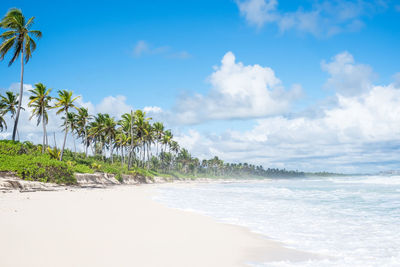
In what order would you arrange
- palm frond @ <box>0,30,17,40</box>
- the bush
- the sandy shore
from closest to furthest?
1. the sandy shore
2. the bush
3. palm frond @ <box>0,30,17,40</box>

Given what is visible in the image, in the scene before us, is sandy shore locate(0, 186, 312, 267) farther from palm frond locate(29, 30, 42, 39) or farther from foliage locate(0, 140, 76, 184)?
palm frond locate(29, 30, 42, 39)

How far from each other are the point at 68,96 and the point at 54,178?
16625 millimetres

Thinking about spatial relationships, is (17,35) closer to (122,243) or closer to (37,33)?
(37,33)

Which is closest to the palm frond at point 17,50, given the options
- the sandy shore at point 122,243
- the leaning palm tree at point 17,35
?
the leaning palm tree at point 17,35

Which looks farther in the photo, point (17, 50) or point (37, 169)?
point (17, 50)

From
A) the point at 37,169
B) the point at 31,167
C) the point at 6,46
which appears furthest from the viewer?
the point at 6,46

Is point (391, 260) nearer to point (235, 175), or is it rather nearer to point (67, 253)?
point (67, 253)

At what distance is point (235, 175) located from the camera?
181 m

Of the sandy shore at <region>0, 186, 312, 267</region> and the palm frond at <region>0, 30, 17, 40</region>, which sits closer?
the sandy shore at <region>0, 186, 312, 267</region>

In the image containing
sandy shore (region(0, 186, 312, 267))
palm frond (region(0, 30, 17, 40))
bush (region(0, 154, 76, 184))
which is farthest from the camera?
palm frond (region(0, 30, 17, 40))

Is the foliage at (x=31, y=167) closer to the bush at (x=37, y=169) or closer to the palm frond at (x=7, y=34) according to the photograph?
the bush at (x=37, y=169)

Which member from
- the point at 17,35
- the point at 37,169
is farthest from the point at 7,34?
the point at 37,169

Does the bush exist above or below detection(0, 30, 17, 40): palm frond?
→ below

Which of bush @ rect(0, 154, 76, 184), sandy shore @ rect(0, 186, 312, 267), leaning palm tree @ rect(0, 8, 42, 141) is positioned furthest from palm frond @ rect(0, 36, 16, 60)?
sandy shore @ rect(0, 186, 312, 267)
